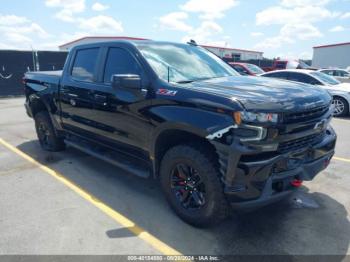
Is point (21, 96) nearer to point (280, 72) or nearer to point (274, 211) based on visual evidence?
point (280, 72)

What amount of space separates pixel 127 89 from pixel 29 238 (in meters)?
1.86

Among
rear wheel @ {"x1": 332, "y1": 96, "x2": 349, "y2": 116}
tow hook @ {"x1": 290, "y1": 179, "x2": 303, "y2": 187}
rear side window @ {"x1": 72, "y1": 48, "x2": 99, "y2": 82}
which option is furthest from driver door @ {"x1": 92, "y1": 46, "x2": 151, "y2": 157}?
rear wheel @ {"x1": 332, "y1": 96, "x2": 349, "y2": 116}

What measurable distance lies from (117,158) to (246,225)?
6.16 ft

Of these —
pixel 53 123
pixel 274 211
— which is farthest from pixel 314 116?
pixel 53 123

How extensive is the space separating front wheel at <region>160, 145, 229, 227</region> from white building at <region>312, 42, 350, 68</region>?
42.1 meters

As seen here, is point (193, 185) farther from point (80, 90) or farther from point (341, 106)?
point (341, 106)

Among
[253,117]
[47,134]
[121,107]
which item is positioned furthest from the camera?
[47,134]

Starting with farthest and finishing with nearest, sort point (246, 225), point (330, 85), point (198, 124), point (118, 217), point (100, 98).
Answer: point (330, 85)
point (100, 98)
point (118, 217)
point (246, 225)
point (198, 124)

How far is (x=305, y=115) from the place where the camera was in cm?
294

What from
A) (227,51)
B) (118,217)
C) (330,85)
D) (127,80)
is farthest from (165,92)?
(227,51)

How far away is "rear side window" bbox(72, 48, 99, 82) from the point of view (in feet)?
14.4

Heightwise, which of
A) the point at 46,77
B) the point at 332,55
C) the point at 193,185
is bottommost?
the point at 193,185

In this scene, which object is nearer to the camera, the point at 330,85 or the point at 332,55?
the point at 330,85

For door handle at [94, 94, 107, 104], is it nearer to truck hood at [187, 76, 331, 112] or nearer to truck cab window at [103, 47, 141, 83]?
truck cab window at [103, 47, 141, 83]
